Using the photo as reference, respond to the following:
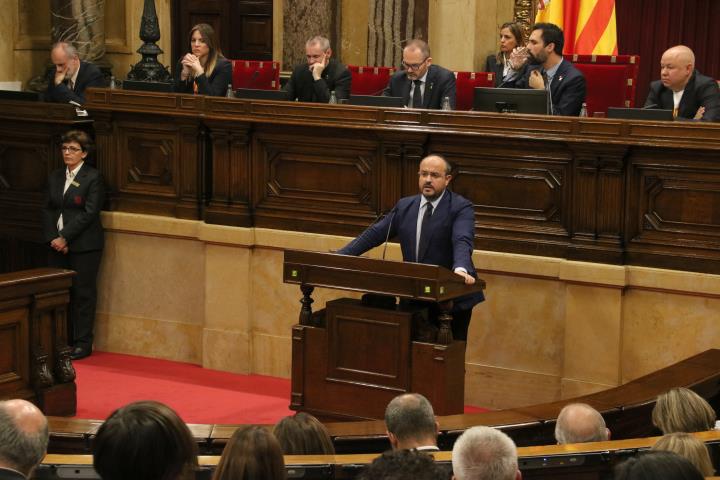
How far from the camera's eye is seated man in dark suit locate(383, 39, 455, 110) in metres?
8.80

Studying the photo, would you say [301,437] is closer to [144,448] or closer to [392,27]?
[144,448]

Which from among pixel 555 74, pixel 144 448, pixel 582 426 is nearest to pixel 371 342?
pixel 582 426

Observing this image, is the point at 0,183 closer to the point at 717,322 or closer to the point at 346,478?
the point at 717,322

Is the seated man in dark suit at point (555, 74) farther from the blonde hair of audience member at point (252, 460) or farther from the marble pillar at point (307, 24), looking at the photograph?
the blonde hair of audience member at point (252, 460)

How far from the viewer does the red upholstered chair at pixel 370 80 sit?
34.1 feet

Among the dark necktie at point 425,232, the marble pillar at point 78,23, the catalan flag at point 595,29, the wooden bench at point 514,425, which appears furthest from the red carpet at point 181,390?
the catalan flag at point 595,29

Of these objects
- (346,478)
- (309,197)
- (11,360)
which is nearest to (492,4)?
(309,197)

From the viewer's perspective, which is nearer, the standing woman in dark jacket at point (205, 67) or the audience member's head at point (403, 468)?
the audience member's head at point (403, 468)

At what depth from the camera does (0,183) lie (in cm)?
1002

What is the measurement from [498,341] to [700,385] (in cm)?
182

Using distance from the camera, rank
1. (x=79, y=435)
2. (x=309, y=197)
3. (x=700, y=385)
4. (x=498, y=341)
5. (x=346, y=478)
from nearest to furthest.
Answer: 1. (x=346, y=478)
2. (x=79, y=435)
3. (x=700, y=385)
4. (x=498, y=341)
5. (x=309, y=197)

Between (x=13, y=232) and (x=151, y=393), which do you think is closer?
(x=151, y=393)

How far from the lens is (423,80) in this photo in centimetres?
891

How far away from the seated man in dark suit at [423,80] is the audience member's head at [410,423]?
434 cm
